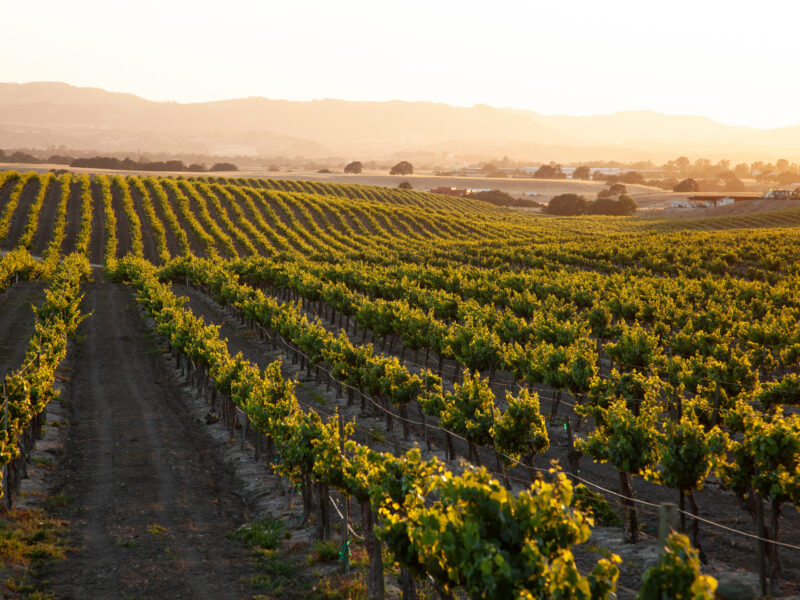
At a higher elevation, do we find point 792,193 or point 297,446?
point 792,193

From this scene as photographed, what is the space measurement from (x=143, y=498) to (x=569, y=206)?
16232 centimetres

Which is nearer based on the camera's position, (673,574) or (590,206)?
(673,574)

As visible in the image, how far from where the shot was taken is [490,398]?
2422cm

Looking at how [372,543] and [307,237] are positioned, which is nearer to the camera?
[372,543]

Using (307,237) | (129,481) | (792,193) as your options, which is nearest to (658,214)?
(792,193)

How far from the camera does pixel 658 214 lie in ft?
534

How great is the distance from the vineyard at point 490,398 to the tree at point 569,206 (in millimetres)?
84759

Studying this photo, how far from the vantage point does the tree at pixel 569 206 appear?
171375 millimetres

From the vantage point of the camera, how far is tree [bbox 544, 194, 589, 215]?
171375 millimetres

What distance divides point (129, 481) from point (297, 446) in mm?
8069

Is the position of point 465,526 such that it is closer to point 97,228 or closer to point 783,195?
point 97,228

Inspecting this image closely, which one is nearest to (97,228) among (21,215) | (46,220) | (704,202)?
(46,220)

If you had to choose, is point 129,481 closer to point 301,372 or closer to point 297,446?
point 297,446

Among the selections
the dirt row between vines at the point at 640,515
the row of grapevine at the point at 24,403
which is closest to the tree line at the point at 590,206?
the dirt row between vines at the point at 640,515
